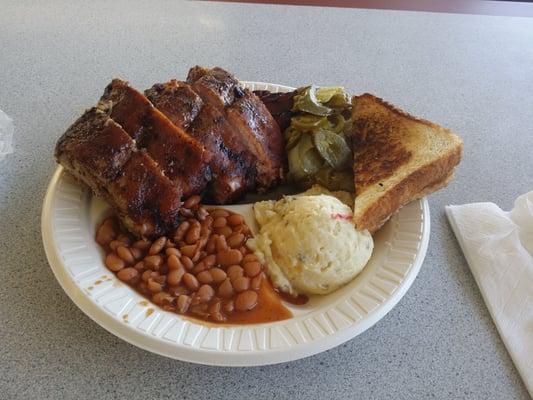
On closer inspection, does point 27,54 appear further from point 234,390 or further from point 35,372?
point 234,390

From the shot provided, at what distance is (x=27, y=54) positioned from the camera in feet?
9.32

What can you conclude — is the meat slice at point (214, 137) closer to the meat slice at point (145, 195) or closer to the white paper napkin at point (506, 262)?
the meat slice at point (145, 195)

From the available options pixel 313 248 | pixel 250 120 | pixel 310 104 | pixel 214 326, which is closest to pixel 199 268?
pixel 214 326

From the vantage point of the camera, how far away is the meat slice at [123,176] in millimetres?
1675

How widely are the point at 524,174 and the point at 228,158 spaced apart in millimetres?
1459

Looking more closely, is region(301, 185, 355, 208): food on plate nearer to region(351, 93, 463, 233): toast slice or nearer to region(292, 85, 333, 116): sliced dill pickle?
region(351, 93, 463, 233): toast slice

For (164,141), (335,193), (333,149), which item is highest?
(164,141)

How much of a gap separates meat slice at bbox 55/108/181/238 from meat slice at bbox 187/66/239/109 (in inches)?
14.5

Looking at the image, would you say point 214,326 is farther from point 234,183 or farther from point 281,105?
point 281,105

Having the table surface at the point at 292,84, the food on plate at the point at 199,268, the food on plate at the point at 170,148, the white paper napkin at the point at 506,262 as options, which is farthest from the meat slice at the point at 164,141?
the white paper napkin at the point at 506,262

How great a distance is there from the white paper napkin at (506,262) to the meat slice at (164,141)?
1.07 metres

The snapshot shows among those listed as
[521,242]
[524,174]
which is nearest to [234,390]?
[521,242]

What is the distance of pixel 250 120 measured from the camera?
6.30ft

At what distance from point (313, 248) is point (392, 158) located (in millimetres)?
564
